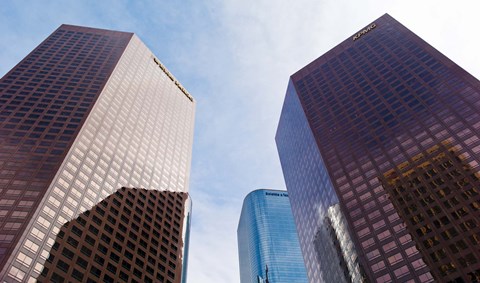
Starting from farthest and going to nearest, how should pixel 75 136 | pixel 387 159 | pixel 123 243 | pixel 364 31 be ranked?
pixel 364 31 < pixel 75 136 < pixel 387 159 < pixel 123 243

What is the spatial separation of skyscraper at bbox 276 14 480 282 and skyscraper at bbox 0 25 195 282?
49.3 m

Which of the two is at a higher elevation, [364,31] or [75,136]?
[364,31]

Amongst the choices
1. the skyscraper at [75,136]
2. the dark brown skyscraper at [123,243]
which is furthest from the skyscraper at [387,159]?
the skyscraper at [75,136]

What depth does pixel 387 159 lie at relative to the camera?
11919 centimetres

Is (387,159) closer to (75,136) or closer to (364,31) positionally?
(364,31)

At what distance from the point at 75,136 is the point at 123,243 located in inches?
1390

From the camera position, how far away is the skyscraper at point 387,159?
3637 inches

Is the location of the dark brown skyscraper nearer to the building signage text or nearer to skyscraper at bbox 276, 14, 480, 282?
skyscraper at bbox 276, 14, 480, 282

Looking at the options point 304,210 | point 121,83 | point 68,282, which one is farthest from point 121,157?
point 304,210

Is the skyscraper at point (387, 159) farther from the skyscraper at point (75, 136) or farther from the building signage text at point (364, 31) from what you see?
the skyscraper at point (75, 136)

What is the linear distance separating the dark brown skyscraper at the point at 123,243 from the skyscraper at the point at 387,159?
45353mm

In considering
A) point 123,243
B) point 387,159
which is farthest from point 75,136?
point 387,159

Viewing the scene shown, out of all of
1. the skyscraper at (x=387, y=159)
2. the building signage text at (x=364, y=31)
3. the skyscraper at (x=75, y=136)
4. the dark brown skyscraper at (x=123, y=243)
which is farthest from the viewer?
the building signage text at (x=364, y=31)

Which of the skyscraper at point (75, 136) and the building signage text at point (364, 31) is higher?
the building signage text at point (364, 31)
